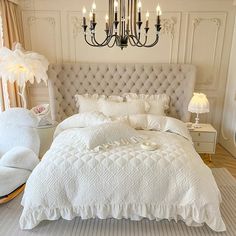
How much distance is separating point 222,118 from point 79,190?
3.13m

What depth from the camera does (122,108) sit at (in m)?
3.38

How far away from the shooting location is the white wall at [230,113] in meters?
3.71

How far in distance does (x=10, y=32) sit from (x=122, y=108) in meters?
2.13

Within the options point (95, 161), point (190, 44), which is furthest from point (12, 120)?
point (190, 44)

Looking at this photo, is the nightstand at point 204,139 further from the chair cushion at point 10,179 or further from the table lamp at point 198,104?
the chair cushion at point 10,179

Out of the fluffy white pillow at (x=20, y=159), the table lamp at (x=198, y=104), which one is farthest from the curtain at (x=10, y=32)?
the table lamp at (x=198, y=104)

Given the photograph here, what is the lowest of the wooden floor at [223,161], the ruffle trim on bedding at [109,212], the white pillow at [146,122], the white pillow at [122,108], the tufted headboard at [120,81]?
the wooden floor at [223,161]

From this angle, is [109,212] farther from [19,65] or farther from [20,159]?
[19,65]

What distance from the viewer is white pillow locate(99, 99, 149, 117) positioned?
3.36m

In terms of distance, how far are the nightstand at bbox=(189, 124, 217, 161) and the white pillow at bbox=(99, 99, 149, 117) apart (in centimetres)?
86

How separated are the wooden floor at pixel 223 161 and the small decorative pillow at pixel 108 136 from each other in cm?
165

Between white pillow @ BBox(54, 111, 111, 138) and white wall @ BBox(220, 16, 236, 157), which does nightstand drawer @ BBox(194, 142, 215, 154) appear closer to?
white wall @ BBox(220, 16, 236, 157)

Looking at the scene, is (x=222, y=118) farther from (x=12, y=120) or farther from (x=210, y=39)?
(x=12, y=120)

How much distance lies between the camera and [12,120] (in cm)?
289
